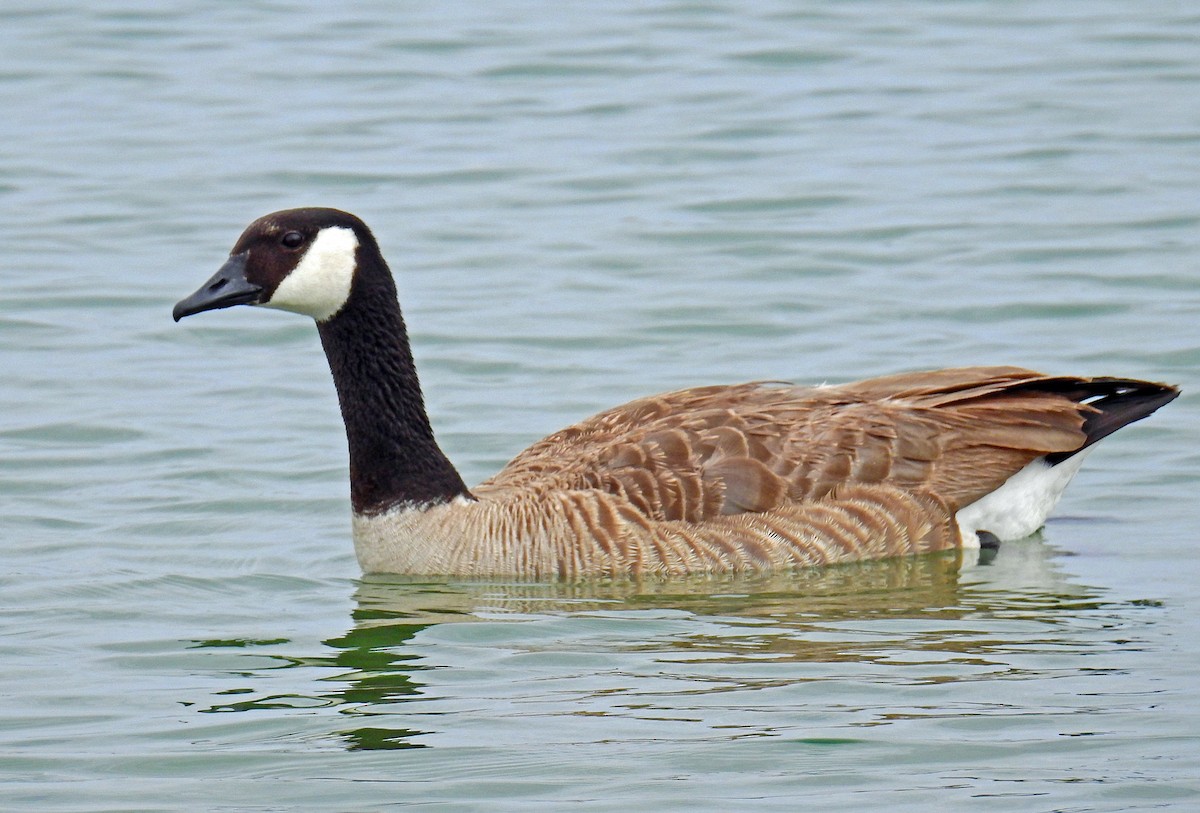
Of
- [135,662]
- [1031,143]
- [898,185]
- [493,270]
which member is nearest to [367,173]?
[493,270]

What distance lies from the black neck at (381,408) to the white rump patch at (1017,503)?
2.79 m

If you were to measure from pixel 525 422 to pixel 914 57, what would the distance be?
34.8ft

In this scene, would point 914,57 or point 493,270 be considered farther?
point 914,57

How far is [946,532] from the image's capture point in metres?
11.9

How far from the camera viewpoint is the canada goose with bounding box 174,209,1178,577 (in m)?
11.5

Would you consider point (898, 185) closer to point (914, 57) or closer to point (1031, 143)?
point (1031, 143)

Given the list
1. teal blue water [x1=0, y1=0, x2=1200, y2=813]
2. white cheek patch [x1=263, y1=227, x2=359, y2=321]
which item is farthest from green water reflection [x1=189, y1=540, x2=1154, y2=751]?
white cheek patch [x1=263, y1=227, x2=359, y2=321]

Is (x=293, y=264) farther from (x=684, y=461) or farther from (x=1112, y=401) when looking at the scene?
(x=1112, y=401)

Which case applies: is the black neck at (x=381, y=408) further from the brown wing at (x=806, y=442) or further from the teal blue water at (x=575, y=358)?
the teal blue water at (x=575, y=358)

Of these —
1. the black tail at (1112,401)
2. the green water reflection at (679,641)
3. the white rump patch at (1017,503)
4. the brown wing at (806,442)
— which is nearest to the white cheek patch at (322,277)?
the brown wing at (806,442)

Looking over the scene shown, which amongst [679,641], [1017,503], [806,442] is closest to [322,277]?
[806,442]

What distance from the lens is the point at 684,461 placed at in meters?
11.6

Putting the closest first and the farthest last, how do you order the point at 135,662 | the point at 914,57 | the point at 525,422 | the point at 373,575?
the point at 135,662
the point at 373,575
the point at 525,422
the point at 914,57

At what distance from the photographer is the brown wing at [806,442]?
1161cm
